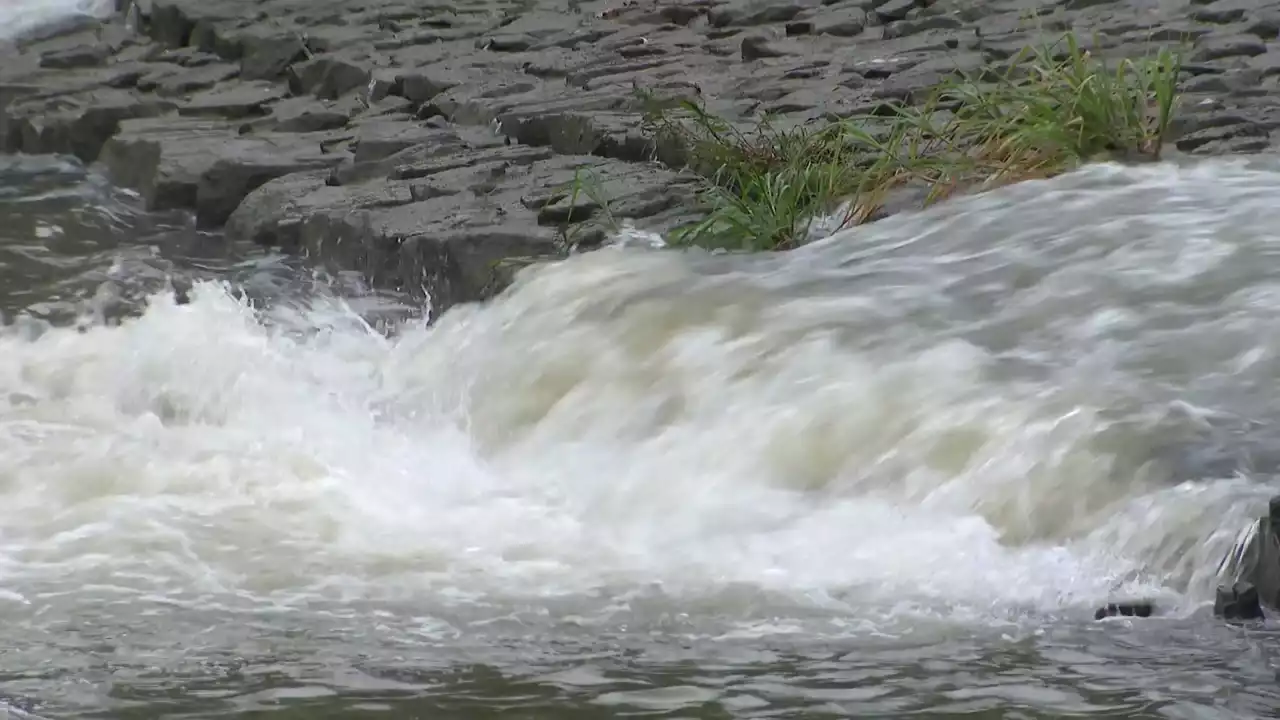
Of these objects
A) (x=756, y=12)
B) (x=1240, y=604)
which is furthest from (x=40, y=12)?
(x=1240, y=604)

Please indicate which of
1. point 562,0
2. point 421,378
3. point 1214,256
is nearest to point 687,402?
point 421,378

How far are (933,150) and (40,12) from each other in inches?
325

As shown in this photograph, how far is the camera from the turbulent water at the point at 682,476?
299 centimetres

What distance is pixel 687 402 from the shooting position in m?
4.72

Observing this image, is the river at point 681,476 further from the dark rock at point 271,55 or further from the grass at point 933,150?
the dark rock at point 271,55

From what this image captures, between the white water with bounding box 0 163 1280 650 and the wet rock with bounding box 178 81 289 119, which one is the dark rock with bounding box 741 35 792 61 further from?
the wet rock with bounding box 178 81 289 119

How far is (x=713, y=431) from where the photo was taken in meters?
4.53

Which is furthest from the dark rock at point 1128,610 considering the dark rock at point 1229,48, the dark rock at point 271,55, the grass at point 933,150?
the dark rock at point 271,55

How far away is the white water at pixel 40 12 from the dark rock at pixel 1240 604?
10522mm

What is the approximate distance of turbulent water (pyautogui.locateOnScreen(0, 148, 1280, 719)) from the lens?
299cm

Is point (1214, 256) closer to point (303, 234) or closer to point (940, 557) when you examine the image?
point (940, 557)

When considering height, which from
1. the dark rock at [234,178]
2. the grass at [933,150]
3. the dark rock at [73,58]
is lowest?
the grass at [933,150]

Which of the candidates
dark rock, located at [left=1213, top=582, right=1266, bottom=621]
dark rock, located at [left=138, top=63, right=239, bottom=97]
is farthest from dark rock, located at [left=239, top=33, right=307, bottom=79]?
dark rock, located at [left=1213, top=582, right=1266, bottom=621]

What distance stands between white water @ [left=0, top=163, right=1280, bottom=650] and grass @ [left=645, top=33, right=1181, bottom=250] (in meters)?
0.16
